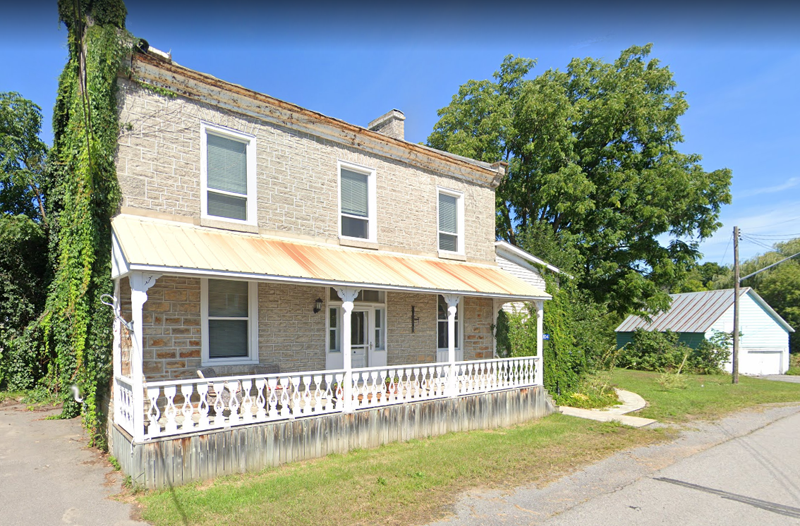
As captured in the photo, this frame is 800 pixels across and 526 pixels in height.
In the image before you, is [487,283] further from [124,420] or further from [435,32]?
[124,420]

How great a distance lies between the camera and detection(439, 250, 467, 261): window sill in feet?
43.4

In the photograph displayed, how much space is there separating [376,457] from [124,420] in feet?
13.1

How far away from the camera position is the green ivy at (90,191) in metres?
7.81

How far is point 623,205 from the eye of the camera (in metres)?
22.0

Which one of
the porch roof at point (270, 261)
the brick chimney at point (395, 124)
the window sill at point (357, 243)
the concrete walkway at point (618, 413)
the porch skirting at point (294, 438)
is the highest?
the brick chimney at point (395, 124)

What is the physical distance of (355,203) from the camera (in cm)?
1150

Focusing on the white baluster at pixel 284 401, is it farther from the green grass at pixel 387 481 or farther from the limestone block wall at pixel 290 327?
the limestone block wall at pixel 290 327

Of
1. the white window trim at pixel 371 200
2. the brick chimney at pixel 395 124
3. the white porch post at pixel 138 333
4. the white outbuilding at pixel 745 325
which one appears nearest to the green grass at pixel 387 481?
the white porch post at pixel 138 333

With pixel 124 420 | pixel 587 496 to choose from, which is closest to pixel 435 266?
pixel 587 496

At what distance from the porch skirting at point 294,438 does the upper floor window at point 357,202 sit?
4139 mm

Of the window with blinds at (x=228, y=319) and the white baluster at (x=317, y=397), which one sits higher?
the window with blinds at (x=228, y=319)

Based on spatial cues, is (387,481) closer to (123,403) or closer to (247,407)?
(247,407)

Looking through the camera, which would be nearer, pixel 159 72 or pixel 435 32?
pixel 435 32

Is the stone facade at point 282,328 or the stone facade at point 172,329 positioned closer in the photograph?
the stone facade at point 172,329
